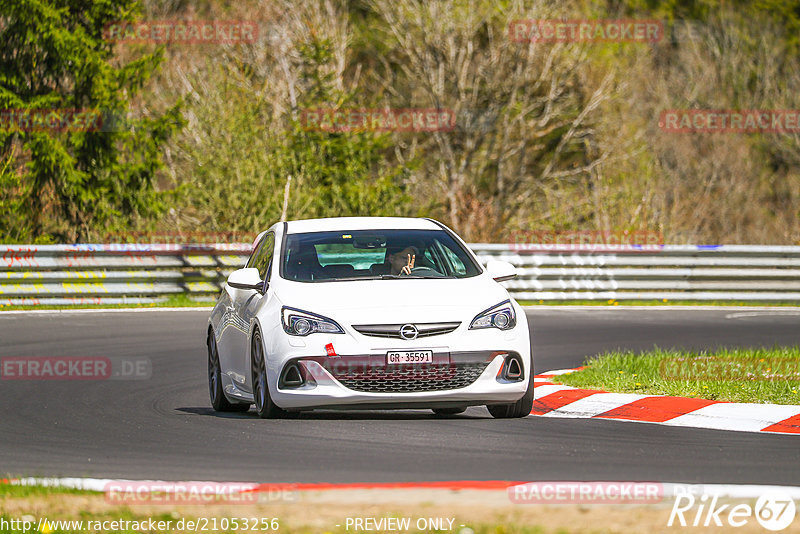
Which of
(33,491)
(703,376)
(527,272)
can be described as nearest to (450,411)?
(703,376)

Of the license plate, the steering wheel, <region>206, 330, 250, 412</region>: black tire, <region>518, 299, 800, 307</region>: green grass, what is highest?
the steering wheel

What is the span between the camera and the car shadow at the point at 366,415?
10.2 metres

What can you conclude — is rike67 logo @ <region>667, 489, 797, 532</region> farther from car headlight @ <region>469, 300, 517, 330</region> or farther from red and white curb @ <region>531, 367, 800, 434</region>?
car headlight @ <region>469, 300, 517, 330</region>

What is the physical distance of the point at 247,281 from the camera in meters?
10.4

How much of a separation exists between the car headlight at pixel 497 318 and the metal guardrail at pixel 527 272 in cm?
1211

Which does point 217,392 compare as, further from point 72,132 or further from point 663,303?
point 72,132

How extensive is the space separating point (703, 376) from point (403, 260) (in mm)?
3023

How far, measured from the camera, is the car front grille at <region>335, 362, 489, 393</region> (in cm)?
949

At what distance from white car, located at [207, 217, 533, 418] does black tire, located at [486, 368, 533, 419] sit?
10 millimetres

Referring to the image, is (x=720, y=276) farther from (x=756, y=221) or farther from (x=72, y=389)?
(x=756, y=221)

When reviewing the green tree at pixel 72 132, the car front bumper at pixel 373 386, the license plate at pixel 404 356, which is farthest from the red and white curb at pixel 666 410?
the green tree at pixel 72 132

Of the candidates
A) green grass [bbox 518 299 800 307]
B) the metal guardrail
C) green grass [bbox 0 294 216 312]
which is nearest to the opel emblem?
the metal guardrail

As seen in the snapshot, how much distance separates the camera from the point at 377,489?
6.79m

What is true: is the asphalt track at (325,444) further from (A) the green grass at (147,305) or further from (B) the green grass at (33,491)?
(A) the green grass at (147,305)
